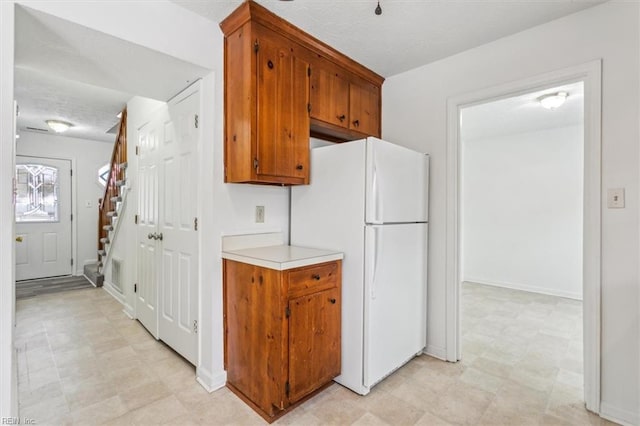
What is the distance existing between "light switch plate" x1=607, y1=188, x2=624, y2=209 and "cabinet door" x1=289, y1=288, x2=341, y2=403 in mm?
1759

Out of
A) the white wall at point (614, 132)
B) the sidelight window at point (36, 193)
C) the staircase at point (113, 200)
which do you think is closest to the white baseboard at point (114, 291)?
the staircase at point (113, 200)

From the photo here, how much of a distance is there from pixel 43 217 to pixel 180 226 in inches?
181

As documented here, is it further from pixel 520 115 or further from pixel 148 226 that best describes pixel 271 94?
pixel 520 115

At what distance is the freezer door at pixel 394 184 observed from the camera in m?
1.98

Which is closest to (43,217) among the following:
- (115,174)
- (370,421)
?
(115,174)

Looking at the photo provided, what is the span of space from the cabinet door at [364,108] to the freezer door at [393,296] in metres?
1.04

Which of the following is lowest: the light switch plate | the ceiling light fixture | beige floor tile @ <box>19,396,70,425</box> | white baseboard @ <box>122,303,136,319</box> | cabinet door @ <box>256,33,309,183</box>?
beige floor tile @ <box>19,396,70,425</box>

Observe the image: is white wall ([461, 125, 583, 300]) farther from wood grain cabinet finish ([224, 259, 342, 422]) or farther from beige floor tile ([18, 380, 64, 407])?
beige floor tile ([18, 380, 64, 407])

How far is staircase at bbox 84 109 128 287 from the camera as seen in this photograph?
387 centimetres

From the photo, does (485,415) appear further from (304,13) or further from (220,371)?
(304,13)

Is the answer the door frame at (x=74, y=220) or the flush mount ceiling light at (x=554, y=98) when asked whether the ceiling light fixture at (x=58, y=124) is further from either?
the flush mount ceiling light at (x=554, y=98)

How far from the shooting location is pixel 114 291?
411 cm

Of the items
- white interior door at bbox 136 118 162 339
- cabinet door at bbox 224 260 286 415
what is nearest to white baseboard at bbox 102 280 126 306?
white interior door at bbox 136 118 162 339

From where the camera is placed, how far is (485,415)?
5.97 feet
